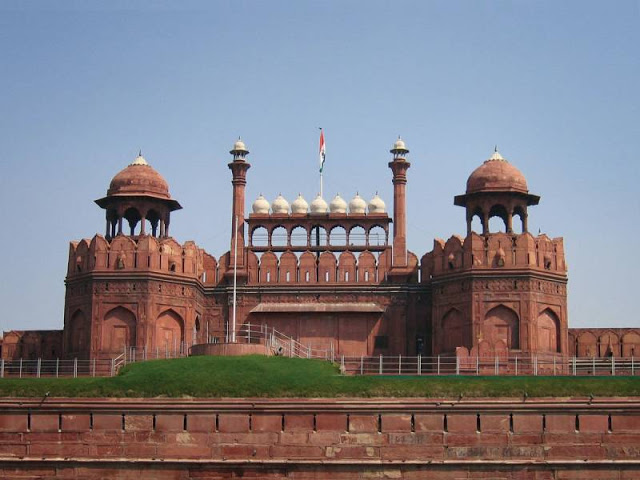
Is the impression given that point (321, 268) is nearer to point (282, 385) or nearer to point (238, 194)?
point (238, 194)

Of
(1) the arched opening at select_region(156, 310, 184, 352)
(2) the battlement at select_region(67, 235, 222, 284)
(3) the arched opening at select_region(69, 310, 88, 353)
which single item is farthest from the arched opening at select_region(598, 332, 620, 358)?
(3) the arched opening at select_region(69, 310, 88, 353)

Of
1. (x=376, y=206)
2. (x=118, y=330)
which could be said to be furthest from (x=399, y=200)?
(x=118, y=330)

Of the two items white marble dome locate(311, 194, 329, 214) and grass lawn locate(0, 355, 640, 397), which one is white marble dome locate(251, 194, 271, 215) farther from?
grass lawn locate(0, 355, 640, 397)

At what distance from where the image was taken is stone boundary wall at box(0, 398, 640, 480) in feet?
127

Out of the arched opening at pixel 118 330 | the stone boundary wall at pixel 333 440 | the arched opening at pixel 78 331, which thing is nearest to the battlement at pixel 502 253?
the stone boundary wall at pixel 333 440

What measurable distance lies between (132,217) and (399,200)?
1090cm

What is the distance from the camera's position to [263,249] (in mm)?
54219

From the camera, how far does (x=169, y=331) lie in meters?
50.3

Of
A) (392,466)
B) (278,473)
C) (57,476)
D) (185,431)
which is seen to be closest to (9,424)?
(57,476)

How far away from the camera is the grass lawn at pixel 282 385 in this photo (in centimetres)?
4031

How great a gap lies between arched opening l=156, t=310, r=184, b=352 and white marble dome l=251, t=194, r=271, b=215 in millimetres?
6568

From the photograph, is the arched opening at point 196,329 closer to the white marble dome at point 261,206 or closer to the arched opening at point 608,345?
the white marble dome at point 261,206

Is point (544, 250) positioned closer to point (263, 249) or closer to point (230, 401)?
point (263, 249)

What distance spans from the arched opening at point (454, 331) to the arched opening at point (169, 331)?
1004 centimetres
